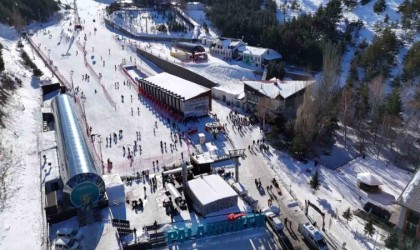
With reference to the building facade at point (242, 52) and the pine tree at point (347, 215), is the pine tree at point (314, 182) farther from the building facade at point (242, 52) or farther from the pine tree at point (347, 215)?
the building facade at point (242, 52)

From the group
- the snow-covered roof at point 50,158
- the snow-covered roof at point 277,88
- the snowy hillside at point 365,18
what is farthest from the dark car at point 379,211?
the snowy hillside at point 365,18

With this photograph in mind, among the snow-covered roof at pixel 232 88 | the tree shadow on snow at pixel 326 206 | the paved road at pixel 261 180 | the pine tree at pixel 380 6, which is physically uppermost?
the pine tree at pixel 380 6

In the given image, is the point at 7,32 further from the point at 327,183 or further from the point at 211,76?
the point at 327,183

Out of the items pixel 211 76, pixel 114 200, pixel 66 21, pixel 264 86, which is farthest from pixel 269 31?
pixel 66 21

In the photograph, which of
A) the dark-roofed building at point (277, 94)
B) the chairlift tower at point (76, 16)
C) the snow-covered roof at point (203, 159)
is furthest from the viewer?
the chairlift tower at point (76, 16)

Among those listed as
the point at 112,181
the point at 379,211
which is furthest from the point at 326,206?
the point at 112,181

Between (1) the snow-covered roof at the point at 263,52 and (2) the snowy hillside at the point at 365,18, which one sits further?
(1) the snow-covered roof at the point at 263,52

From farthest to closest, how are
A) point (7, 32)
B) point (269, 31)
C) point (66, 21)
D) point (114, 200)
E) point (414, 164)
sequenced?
point (66, 21), point (7, 32), point (269, 31), point (414, 164), point (114, 200)

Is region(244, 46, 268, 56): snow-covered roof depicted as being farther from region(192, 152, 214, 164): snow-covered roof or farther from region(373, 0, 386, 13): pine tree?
region(192, 152, 214, 164): snow-covered roof
